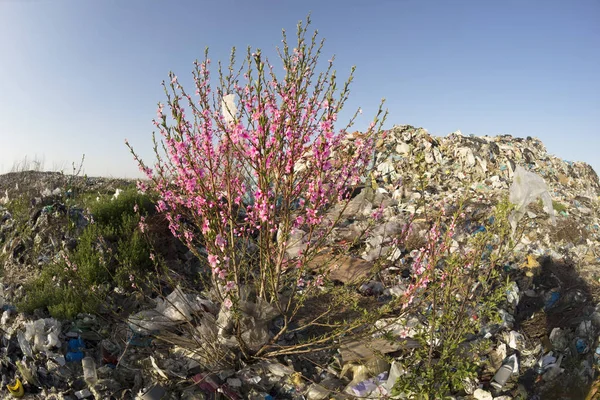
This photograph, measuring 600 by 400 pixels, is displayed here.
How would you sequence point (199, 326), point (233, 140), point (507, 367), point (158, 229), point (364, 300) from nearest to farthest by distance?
1. point (233, 140)
2. point (507, 367)
3. point (199, 326)
4. point (364, 300)
5. point (158, 229)

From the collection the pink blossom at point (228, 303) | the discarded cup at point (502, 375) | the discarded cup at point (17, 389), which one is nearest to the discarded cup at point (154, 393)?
the pink blossom at point (228, 303)

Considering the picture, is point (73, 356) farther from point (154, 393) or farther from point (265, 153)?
point (265, 153)

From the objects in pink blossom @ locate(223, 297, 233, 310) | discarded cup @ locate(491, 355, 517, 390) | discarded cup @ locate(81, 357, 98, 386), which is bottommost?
discarded cup @ locate(81, 357, 98, 386)

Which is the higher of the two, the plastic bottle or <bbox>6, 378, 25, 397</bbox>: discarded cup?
the plastic bottle

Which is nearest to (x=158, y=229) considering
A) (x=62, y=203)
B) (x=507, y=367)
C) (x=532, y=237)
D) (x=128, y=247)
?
(x=128, y=247)

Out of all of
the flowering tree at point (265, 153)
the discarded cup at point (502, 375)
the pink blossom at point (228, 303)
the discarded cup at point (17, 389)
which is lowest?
the discarded cup at point (17, 389)

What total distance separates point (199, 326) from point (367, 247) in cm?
300

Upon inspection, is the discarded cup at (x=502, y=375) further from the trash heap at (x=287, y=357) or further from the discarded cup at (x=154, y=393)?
the discarded cup at (x=154, y=393)

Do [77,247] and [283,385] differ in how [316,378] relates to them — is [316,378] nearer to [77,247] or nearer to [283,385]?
[283,385]

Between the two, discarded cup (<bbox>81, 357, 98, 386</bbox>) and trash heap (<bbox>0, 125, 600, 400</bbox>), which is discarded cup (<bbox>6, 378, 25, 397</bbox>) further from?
discarded cup (<bbox>81, 357, 98, 386</bbox>)

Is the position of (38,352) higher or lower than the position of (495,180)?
lower

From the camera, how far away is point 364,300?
4598 mm

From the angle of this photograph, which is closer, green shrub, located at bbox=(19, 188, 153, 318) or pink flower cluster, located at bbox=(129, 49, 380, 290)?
pink flower cluster, located at bbox=(129, 49, 380, 290)

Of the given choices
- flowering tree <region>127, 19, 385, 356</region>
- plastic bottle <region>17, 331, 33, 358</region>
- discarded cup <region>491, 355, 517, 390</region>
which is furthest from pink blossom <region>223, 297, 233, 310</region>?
discarded cup <region>491, 355, 517, 390</region>
